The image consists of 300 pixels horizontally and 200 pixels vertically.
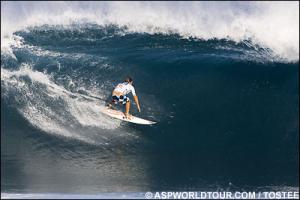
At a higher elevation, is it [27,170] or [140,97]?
[140,97]

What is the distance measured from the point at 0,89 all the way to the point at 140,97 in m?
3.49

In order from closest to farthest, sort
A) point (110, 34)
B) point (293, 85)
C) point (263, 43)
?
1. point (293, 85)
2. point (263, 43)
3. point (110, 34)

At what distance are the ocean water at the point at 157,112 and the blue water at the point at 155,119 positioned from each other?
24 millimetres

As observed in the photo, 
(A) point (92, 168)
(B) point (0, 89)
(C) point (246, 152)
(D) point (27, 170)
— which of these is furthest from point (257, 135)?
(B) point (0, 89)

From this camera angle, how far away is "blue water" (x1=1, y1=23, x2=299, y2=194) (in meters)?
13.0

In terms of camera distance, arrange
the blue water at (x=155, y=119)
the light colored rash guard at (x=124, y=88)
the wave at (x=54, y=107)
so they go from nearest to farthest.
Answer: the blue water at (x=155, y=119), the light colored rash guard at (x=124, y=88), the wave at (x=54, y=107)

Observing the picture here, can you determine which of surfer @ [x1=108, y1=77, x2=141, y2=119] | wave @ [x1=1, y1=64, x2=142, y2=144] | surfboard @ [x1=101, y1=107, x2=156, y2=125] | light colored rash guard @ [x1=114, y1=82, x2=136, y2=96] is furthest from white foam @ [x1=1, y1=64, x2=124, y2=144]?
light colored rash guard @ [x1=114, y1=82, x2=136, y2=96]

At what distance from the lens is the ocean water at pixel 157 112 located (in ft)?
42.6

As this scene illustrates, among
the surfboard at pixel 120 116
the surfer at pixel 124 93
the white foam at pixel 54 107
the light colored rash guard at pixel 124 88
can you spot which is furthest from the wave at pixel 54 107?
the light colored rash guard at pixel 124 88

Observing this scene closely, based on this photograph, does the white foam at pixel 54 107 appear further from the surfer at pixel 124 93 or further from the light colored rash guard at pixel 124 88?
the light colored rash guard at pixel 124 88

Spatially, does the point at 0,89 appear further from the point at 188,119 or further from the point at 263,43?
the point at 263,43

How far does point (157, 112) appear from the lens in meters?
14.0

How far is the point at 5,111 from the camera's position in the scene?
14711 millimetres

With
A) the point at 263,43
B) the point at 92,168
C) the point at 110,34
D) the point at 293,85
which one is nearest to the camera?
the point at 92,168
